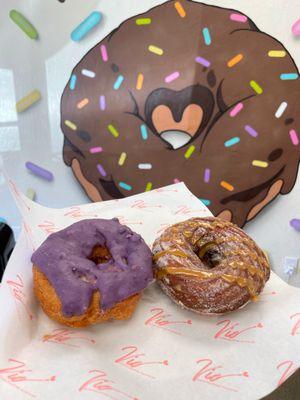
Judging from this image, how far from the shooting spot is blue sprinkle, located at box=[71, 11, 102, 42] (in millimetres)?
1719

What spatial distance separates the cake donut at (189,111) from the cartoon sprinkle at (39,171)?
0.12 meters

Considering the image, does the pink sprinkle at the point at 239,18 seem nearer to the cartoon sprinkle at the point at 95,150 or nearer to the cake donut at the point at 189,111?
the cake donut at the point at 189,111

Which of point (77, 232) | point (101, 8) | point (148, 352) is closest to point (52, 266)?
point (77, 232)

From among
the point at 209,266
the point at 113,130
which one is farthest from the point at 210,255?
the point at 113,130

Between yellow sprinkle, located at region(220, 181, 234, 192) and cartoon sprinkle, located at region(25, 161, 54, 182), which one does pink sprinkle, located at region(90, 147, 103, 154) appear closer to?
cartoon sprinkle, located at region(25, 161, 54, 182)

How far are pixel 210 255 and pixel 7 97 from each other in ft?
4.45

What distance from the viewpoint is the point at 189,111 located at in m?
1.78

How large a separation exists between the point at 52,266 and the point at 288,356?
0.52 metres

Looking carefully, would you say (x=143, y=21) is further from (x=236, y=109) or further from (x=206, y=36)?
(x=236, y=109)

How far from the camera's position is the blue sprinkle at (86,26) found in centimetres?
172

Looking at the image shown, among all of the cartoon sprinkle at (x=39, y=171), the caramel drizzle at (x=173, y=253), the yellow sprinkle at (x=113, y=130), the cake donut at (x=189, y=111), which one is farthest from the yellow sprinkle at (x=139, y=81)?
the caramel drizzle at (x=173, y=253)

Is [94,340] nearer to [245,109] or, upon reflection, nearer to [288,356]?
[288,356]

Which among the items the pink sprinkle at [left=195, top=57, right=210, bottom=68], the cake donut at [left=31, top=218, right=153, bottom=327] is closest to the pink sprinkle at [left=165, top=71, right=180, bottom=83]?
the pink sprinkle at [left=195, top=57, right=210, bottom=68]

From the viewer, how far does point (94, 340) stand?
0.80 metres
